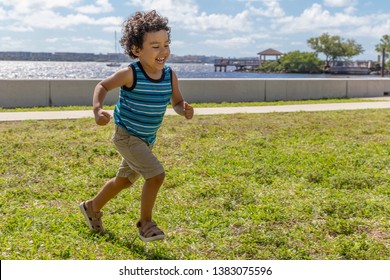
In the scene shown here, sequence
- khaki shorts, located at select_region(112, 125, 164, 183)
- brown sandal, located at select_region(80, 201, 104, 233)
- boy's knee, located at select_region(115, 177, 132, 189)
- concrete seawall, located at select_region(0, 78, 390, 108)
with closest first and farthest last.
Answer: khaki shorts, located at select_region(112, 125, 164, 183) < boy's knee, located at select_region(115, 177, 132, 189) < brown sandal, located at select_region(80, 201, 104, 233) < concrete seawall, located at select_region(0, 78, 390, 108)

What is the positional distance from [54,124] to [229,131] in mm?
3188

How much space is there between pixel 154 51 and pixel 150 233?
1254 millimetres

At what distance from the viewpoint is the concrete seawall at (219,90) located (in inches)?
507

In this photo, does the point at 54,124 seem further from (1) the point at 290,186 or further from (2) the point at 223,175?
(1) the point at 290,186

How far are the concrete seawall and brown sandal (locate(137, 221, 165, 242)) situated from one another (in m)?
10.00

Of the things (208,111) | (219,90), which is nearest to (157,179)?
(208,111)

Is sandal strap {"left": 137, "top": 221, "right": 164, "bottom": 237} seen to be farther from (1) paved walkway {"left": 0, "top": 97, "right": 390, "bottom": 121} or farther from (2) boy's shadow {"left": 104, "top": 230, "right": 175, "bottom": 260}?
(1) paved walkway {"left": 0, "top": 97, "right": 390, "bottom": 121}

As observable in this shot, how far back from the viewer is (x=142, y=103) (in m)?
3.48

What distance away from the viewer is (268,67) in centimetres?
13750

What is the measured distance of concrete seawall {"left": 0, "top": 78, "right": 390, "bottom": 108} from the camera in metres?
12.9

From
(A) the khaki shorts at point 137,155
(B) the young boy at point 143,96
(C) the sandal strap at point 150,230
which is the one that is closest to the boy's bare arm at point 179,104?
(B) the young boy at point 143,96

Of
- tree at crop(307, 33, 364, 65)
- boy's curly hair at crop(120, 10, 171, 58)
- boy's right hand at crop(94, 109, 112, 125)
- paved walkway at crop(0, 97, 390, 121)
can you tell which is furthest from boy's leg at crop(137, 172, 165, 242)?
tree at crop(307, 33, 364, 65)

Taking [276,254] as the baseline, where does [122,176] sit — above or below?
above
